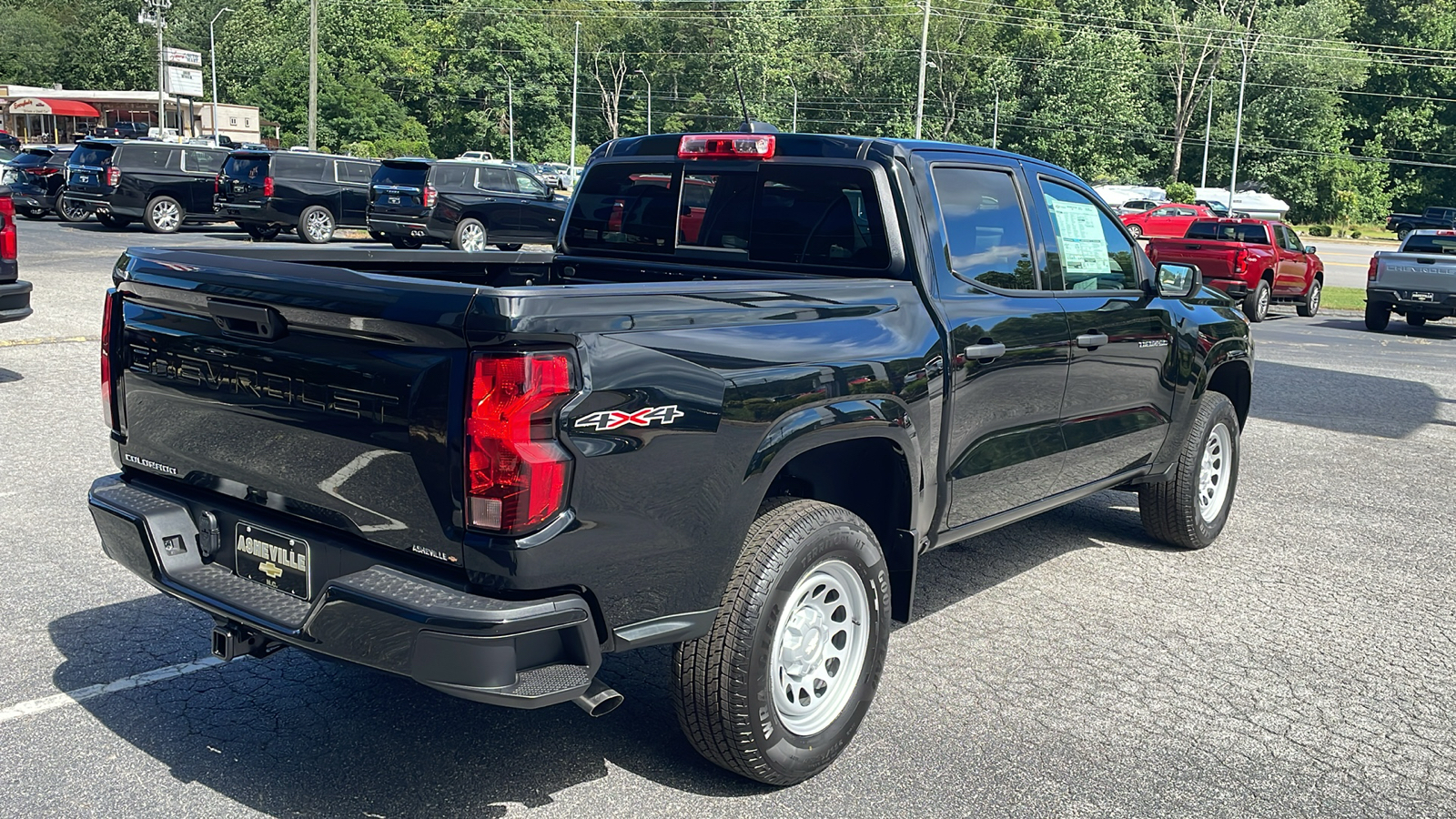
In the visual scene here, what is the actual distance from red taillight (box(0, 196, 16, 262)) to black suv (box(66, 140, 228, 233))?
18056mm

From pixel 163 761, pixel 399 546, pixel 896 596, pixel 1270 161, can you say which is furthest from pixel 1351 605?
pixel 1270 161

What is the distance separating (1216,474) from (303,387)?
5134 millimetres

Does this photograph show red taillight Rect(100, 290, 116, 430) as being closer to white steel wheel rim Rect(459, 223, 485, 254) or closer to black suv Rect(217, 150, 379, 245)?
white steel wheel rim Rect(459, 223, 485, 254)

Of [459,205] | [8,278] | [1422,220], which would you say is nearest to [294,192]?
[459,205]

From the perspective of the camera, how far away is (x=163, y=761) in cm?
377

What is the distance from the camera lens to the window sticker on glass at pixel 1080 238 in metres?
5.27

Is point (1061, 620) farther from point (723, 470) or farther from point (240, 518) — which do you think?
point (240, 518)

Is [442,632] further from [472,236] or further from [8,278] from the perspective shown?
[472,236]

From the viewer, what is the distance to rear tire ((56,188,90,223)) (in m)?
27.0

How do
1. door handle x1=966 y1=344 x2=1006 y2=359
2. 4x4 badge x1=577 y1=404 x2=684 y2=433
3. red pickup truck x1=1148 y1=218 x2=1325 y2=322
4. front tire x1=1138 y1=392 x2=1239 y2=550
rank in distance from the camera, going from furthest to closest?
red pickup truck x1=1148 y1=218 x2=1325 y2=322, front tire x1=1138 y1=392 x2=1239 y2=550, door handle x1=966 y1=344 x2=1006 y2=359, 4x4 badge x1=577 y1=404 x2=684 y2=433

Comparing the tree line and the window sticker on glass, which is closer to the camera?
the window sticker on glass

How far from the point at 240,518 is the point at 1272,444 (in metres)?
8.32

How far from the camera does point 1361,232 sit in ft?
221

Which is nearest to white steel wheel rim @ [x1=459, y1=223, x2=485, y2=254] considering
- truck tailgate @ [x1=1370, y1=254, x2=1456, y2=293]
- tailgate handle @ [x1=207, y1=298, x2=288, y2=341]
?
truck tailgate @ [x1=1370, y1=254, x2=1456, y2=293]
